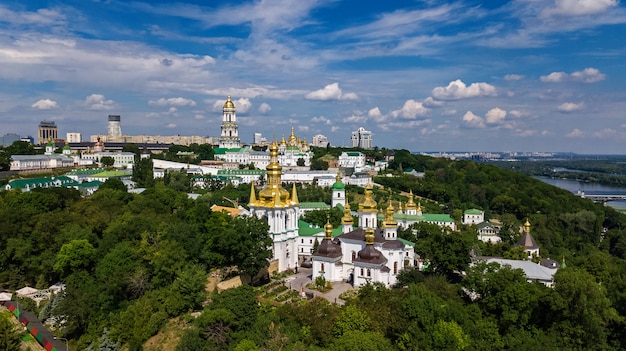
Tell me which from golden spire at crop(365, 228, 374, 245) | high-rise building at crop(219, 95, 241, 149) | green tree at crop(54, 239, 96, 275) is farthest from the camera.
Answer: high-rise building at crop(219, 95, 241, 149)

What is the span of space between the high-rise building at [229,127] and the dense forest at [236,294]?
154 feet

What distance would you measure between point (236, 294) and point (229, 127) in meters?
65.9

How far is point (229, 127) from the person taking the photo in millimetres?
82938

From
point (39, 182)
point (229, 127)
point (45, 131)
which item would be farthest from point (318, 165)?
point (45, 131)

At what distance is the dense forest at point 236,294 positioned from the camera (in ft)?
60.0

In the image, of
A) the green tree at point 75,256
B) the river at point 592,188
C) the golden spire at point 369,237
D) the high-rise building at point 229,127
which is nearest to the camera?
the golden spire at point 369,237

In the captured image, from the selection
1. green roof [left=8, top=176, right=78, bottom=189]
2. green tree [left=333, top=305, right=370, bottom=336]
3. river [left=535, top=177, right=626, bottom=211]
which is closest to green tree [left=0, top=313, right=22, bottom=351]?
green tree [left=333, top=305, right=370, bottom=336]

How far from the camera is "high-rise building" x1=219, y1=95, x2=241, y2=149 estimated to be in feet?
270

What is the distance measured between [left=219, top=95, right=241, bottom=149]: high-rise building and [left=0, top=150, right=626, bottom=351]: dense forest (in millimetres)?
47014

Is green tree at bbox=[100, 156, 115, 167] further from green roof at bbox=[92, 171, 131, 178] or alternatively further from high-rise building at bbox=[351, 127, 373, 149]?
high-rise building at bbox=[351, 127, 373, 149]

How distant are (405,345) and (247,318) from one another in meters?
5.98

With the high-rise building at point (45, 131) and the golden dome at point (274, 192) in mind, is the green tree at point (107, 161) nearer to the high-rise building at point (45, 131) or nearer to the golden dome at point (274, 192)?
the golden dome at point (274, 192)

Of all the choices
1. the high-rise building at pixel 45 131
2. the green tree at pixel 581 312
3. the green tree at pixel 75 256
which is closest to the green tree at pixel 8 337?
the green tree at pixel 75 256

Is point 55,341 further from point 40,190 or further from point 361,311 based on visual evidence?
point 40,190
